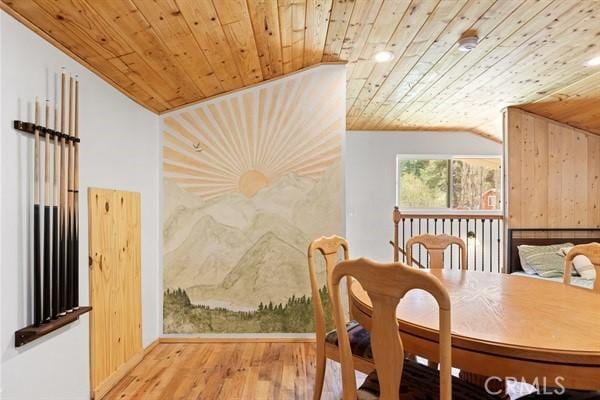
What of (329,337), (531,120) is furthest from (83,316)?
(531,120)

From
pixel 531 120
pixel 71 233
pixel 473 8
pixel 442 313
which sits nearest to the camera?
pixel 442 313

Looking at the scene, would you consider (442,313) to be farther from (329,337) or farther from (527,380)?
(329,337)

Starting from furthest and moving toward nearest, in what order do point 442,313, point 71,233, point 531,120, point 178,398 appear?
point 531,120, point 178,398, point 71,233, point 442,313

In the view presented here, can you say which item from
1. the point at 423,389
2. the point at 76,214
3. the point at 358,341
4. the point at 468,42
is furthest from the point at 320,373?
the point at 468,42

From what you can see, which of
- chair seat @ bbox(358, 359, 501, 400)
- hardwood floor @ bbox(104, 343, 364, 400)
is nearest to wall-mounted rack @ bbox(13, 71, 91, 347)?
hardwood floor @ bbox(104, 343, 364, 400)

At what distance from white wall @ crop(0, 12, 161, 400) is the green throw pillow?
4060mm

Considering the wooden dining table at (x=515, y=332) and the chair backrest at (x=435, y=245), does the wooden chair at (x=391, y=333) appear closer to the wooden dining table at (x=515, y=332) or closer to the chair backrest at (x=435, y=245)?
the wooden dining table at (x=515, y=332)

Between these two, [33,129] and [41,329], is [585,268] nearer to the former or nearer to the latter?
[41,329]

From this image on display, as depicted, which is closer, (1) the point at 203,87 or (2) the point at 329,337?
(2) the point at 329,337

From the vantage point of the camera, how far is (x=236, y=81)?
298cm

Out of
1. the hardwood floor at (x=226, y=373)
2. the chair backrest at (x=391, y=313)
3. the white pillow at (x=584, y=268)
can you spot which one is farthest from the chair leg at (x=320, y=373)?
the white pillow at (x=584, y=268)

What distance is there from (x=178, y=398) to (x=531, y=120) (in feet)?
14.8

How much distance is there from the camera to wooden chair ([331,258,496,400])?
1051mm

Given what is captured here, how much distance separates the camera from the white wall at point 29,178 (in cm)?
161
